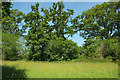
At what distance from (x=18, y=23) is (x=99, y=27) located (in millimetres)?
17142

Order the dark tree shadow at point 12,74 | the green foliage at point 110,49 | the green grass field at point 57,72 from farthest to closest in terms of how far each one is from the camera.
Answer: the green foliage at point 110,49 < the green grass field at point 57,72 < the dark tree shadow at point 12,74

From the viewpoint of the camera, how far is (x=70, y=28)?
2206 centimetres

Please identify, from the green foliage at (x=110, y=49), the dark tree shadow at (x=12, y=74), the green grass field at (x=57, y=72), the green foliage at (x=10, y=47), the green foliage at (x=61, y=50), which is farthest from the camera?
the green foliage at (x=61, y=50)

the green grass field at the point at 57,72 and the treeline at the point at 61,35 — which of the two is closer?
the green grass field at the point at 57,72

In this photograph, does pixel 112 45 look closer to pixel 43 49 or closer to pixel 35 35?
pixel 43 49

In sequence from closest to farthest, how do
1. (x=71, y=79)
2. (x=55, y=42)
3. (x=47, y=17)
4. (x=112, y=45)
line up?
(x=71, y=79) < (x=112, y=45) < (x=55, y=42) < (x=47, y=17)

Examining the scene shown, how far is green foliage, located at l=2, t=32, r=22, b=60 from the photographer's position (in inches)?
725

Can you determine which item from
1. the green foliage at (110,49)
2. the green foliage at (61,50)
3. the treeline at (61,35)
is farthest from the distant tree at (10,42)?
the green foliage at (110,49)

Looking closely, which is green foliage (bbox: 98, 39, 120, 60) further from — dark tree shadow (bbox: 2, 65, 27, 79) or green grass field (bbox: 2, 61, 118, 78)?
dark tree shadow (bbox: 2, 65, 27, 79)

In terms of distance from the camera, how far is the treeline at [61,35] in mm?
19219

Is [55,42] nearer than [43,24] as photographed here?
Yes

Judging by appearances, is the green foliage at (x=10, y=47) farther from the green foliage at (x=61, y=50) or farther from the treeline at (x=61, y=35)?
the green foliage at (x=61, y=50)

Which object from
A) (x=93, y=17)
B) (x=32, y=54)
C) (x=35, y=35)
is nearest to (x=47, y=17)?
(x=35, y=35)

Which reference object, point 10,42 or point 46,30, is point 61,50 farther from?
point 10,42
